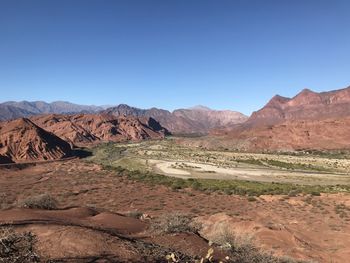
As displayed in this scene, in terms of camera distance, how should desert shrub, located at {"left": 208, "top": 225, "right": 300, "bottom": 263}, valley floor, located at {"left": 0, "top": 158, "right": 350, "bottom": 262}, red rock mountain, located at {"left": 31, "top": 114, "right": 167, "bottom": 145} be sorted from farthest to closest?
red rock mountain, located at {"left": 31, "top": 114, "right": 167, "bottom": 145}
desert shrub, located at {"left": 208, "top": 225, "right": 300, "bottom": 263}
valley floor, located at {"left": 0, "top": 158, "right": 350, "bottom": 262}

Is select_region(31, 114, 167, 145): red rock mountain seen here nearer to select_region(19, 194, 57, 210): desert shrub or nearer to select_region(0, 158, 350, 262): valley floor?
select_region(0, 158, 350, 262): valley floor

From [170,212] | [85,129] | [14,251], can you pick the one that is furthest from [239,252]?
[85,129]

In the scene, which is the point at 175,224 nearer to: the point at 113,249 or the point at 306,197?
the point at 113,249

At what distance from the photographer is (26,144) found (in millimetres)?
89875

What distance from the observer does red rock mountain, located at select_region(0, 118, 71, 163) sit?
8725cm

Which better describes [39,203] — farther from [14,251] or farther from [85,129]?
[85,129]

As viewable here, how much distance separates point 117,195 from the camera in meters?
39.2

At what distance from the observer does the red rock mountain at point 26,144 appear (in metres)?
87.2

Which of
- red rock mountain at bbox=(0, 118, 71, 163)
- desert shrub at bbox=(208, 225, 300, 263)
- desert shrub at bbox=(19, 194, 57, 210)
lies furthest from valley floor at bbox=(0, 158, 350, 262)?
red rock mountain at bbox=(0, 118, 71, 163)

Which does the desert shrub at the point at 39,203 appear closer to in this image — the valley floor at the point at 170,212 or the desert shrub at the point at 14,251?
the valley floor at the point at 170,212

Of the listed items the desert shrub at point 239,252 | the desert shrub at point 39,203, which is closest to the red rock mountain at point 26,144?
the desert shrub at point 39,203

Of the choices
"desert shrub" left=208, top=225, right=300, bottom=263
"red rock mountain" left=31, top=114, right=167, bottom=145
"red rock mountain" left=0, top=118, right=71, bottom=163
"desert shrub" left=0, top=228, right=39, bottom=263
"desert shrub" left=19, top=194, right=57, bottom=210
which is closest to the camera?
"desert shrub" left=0, top=228, right=39, bottom=263

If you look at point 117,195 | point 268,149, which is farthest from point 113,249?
point 268,149

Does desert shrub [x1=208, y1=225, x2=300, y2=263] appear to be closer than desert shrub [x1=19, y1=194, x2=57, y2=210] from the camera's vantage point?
Yes
